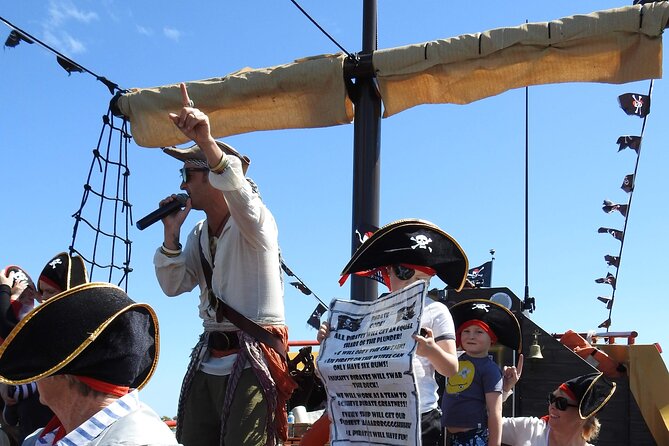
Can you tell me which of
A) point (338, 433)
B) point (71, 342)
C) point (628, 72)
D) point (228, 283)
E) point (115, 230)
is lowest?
point (338, 433)

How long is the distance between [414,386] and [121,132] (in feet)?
14.9

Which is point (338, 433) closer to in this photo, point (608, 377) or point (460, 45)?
point (460, 45)

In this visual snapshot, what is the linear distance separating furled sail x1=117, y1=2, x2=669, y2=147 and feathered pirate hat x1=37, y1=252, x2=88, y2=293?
2392 mm

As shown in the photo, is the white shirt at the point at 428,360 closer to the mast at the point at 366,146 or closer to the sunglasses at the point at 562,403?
the mast at the point at 366,146

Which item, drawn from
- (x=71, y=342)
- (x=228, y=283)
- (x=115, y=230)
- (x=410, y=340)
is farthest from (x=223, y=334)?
(x=115, y=230)

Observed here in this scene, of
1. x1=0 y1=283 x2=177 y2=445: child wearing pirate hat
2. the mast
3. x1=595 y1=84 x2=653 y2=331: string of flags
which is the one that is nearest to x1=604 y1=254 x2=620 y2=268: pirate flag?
x1=595 y1=84 x2=653 y2=331: string of flags

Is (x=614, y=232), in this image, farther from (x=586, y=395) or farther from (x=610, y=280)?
(x=586, y=395)

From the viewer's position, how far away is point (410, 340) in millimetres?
3193

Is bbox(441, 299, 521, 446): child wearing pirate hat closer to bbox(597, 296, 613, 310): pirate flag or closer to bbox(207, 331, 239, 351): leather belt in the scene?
bbox(207, 331, 239, 351): leather belt

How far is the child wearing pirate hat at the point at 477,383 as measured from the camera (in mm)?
4328

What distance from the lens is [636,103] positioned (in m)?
10.2

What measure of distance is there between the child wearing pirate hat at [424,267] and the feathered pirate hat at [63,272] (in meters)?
1.47

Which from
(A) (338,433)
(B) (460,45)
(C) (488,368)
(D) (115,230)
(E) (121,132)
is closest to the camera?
(A) (338,433)

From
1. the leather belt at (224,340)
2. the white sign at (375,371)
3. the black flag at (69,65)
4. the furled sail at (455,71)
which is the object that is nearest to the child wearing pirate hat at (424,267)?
the white sign at (375,371)
